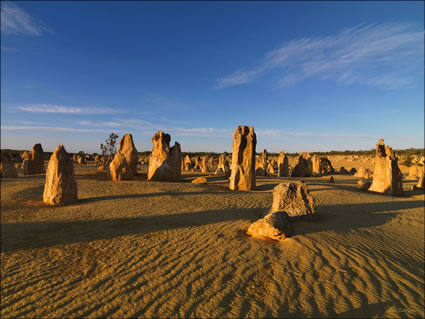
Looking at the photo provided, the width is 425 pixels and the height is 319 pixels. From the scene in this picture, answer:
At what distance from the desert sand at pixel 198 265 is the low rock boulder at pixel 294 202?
43 cm

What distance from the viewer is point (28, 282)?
13.6 ft

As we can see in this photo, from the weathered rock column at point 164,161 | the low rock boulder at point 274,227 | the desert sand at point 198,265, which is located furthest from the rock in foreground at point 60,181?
the low rock boulder at point 274,227

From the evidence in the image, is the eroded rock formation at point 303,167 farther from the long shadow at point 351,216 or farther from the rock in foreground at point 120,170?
the rock in foreground at point 120,170

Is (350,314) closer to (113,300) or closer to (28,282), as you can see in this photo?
(113,300)

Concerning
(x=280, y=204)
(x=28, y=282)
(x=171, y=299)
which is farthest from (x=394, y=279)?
(x=28, y=282)

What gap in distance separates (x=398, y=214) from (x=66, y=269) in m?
11.7

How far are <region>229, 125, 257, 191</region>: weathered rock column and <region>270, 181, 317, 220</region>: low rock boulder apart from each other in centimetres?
564

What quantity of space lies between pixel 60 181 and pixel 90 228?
383 centimetres

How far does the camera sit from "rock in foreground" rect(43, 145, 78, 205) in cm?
927

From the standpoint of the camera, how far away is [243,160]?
44.8 ft

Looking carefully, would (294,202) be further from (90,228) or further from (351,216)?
(90,228)

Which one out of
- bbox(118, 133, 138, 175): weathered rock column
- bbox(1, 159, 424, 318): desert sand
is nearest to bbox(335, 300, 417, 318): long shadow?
bbox(1, 159, 424, 318): desert sand

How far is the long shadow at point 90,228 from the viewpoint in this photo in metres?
5.80

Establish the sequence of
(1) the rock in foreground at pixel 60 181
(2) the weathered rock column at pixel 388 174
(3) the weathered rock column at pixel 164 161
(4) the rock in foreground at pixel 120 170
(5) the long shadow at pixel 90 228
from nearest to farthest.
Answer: (5) the long shadow at pixel 90 228 < (1) the rock in foreground at pixel 60 181 < (2) the weathered rock column at pixel 388 174 < (4) the rock in foreground at pixel 120 170 < (3) the weathered rock column at pixel 164 161
